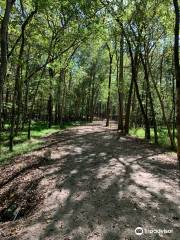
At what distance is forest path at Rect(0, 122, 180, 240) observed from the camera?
6.35m

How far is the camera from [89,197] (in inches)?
322

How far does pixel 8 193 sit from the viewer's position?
9.98 m

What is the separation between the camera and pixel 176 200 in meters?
7.85

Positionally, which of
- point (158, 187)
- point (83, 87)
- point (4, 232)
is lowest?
point (4, 232)

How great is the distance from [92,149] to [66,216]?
31.7ft

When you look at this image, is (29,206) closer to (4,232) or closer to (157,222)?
(4,232)

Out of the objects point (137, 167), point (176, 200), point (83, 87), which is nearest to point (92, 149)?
point (137, 167)

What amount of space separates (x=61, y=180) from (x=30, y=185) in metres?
1.07

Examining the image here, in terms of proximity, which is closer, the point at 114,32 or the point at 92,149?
the point at 92,149

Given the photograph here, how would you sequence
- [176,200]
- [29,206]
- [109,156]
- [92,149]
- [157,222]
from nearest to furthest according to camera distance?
[157,222]
[176,200]
[29,206]
[109,156]
[92,149]

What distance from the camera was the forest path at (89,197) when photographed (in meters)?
6.35

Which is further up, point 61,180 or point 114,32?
point 114,32

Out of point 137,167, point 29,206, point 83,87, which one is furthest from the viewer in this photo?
point 83,87

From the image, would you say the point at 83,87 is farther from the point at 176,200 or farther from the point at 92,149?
the point at 176,200
